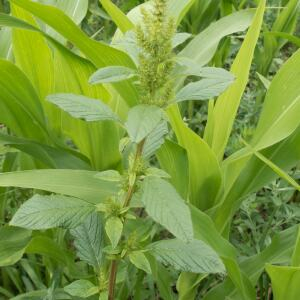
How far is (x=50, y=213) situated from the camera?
78 cm

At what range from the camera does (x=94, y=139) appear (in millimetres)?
1247

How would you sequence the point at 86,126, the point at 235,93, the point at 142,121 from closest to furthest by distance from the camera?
1. the point at 142,121
2. the point at 235,93
3. the point at 86,126

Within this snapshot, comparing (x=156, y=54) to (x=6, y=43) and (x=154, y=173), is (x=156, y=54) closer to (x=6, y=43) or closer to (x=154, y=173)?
(x=154, y=173)

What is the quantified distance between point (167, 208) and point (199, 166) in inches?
17.1

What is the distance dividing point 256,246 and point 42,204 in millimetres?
817

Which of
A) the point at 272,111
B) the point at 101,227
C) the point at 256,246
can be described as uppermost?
the point at 272,111

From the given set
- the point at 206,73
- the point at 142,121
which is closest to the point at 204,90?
the point at 206,73

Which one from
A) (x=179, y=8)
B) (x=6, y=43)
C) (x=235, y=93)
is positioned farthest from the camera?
(x=6, y=43)

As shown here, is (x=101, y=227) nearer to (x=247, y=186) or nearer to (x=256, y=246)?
(x=247, y=186)

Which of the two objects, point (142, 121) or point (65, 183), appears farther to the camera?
point (65, 183)

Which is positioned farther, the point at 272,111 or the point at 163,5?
the point at 272,111

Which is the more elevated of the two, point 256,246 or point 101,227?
point 101,227

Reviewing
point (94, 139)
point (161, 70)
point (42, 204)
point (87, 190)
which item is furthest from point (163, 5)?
point (94, 139)

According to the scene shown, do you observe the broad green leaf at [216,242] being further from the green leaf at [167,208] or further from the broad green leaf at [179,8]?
the broad green leaf at [179,8]
